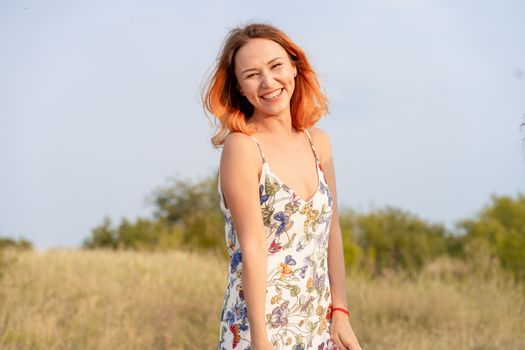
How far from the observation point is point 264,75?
2.75 meters

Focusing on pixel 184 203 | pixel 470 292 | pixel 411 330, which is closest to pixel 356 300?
pixel 411 330

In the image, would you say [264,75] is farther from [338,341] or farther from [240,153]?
[338,341]

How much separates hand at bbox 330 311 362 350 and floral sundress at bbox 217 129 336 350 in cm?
10

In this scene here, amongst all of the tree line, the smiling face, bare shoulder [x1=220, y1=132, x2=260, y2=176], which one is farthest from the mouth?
the tree line

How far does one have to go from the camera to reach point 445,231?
17.3 metres

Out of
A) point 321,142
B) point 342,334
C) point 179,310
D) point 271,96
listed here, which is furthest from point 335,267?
point 179,310

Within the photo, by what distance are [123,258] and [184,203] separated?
32.4ft

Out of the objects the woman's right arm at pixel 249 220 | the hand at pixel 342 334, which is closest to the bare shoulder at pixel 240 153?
the woman's right arm at pixel 249 220

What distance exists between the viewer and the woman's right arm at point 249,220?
8.34 feet

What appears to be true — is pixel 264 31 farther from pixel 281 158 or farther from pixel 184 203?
pixel 184 203

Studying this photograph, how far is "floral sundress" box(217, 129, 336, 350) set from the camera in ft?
8.73

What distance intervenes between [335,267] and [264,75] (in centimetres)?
79

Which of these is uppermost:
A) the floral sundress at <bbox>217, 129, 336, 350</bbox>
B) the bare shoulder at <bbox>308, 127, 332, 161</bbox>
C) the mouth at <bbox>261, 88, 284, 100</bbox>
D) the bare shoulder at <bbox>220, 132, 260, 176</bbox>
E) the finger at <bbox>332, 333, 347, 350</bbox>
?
the mouth at <bbox>261, 88, 284, 100</bbox>

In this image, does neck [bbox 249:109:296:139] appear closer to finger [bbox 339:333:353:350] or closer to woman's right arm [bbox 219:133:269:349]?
woman's right arm [bbox 219:133:269:349]
